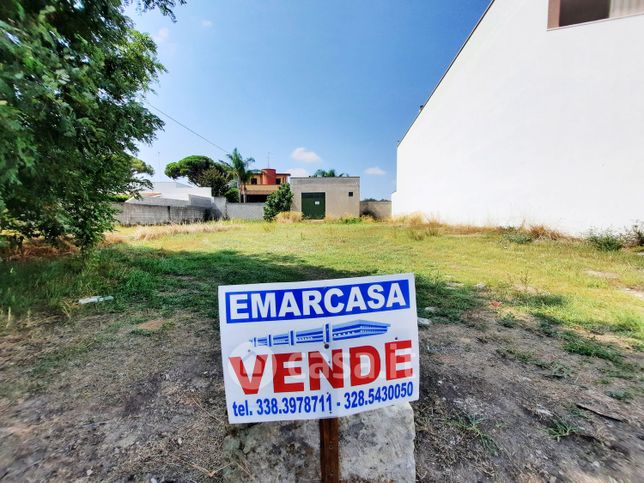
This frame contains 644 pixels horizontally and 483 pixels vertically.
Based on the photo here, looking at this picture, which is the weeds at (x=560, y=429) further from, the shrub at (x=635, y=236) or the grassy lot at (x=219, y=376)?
the shrub at (x=635, y=236)

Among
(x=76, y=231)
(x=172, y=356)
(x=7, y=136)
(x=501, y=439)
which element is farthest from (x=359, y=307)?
(x=76, y=231)

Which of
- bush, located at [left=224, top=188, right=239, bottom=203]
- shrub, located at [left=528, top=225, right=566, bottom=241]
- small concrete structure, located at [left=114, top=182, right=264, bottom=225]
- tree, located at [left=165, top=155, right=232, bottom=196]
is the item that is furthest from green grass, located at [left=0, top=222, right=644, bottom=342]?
tree, located at [left=165, top=155, right=232, bottom=196]

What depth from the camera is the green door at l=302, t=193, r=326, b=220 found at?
22406 millimetres

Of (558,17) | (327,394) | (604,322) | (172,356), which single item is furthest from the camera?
(558,17)

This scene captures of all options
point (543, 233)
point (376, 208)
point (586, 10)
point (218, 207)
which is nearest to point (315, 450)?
point (543, 233)

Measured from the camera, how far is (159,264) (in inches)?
193

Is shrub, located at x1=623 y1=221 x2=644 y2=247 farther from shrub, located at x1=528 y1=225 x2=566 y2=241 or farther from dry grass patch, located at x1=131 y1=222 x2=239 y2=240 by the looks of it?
dry grass patch, located at x1=131 y1=222 x2=239 y2=240

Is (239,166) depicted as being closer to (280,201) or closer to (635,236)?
(280,201)

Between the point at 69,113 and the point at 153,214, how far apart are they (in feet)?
55.0

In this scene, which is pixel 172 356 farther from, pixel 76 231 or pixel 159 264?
pixel 159 264

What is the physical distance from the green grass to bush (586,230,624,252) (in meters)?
0.29

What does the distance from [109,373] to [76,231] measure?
2.56m

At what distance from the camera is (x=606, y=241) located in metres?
6.11

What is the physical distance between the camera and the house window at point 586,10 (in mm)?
6387
